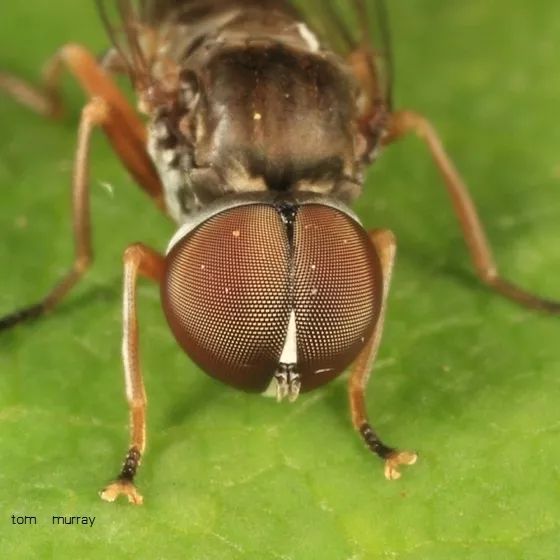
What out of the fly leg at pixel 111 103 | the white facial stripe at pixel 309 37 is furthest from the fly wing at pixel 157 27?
the white facial stripe at pixel 309 37

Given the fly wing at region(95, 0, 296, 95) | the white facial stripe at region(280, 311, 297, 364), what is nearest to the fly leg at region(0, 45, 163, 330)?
the fly wing at region(95, 0, 296, 95)

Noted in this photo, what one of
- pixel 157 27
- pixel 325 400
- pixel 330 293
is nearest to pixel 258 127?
pixel 330 293

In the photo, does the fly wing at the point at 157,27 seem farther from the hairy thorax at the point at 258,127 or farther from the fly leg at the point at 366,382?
the fly leg at the point at 366,382

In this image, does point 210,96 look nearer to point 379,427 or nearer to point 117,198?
point 117,198

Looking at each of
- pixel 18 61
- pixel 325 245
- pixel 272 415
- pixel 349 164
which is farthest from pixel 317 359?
pixel 18 61

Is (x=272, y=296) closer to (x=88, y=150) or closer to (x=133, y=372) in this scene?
(x=133, y=372)

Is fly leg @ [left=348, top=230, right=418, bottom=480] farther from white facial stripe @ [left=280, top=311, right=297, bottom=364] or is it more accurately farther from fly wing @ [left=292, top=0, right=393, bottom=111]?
fly wing @ [left=292, top=0, right=393, bottom=111]
